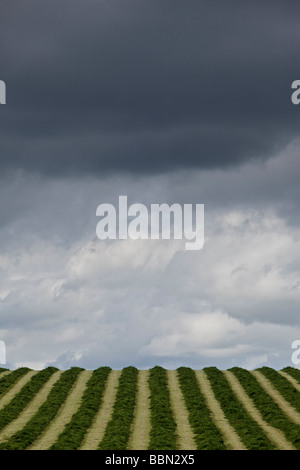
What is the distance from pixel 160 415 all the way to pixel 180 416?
1.86 meters

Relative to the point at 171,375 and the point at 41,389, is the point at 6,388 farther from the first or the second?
the point at 171,375

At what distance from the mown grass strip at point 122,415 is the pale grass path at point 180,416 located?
10.1 ft

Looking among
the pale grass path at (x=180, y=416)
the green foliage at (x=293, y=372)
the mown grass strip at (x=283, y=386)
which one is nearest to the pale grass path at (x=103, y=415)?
the pale grass path at (x=180, y=416)

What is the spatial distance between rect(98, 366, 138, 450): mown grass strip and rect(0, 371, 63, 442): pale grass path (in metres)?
6.08

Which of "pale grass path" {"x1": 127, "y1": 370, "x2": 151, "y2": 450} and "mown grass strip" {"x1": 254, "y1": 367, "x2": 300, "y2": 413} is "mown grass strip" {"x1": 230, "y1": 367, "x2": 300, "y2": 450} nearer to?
"mown grass strip" {"x1": 254, "y1": 367, "x2": 300, "y2": 413}

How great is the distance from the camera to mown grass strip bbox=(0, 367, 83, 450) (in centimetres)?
3850

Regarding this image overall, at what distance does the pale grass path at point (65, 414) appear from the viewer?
3915cm

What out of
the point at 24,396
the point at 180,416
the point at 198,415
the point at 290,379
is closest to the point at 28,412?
the point at 24,396

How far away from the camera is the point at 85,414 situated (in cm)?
4750

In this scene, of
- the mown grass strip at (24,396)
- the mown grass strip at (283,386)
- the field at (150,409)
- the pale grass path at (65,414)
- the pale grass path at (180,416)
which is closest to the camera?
the pale grass path at (180,416)

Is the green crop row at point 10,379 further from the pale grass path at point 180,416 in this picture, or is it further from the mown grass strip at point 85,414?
the pale grass path at point 180,416

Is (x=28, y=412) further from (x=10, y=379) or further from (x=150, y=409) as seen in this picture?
(x=10, y=379)
